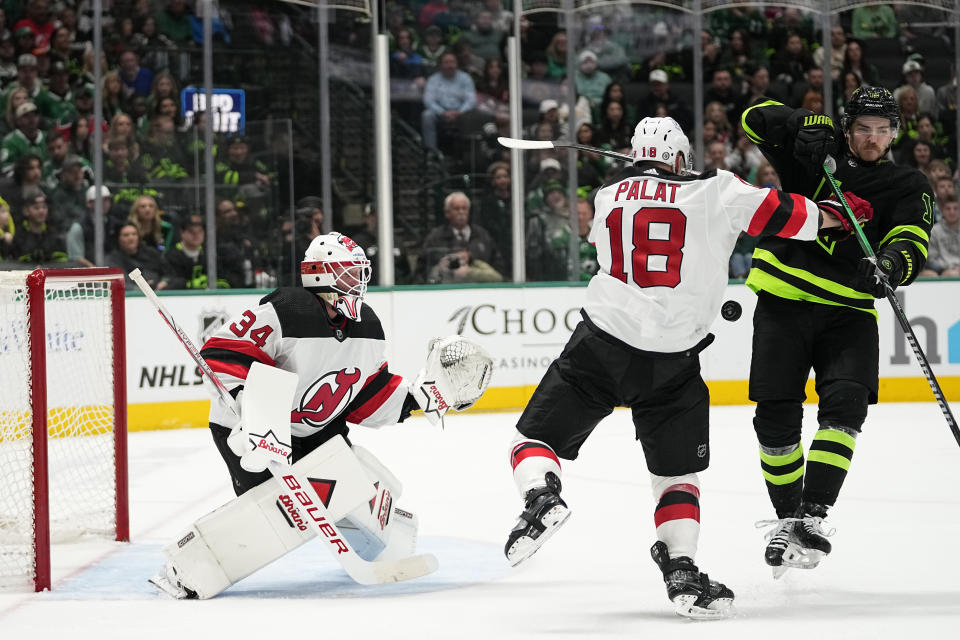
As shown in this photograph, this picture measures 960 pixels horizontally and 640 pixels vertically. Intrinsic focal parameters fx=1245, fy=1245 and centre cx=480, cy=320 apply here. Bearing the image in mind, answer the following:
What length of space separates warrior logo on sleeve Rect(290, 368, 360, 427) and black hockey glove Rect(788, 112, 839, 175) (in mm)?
1250

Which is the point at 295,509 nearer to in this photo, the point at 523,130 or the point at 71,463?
the point at 71,463

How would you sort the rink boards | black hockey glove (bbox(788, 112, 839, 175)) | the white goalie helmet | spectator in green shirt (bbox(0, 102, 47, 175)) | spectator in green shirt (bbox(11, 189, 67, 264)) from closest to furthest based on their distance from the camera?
1. the white goalie helmet
2. black hockey glove (bbox(788, 112, 839, 175))
3. spectator in green shirt (bbox(11, 189, 67, 264))
4. spectator in green shirt (bbox(0, 102, 47, 175))
5. the rink boards

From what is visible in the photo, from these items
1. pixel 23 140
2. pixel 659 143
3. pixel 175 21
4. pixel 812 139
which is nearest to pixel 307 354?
pixel 659 143

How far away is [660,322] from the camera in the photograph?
2750 mm

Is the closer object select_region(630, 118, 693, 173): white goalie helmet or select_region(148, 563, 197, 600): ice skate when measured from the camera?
select_region(630, 118, 693, 173): white goalie helmet

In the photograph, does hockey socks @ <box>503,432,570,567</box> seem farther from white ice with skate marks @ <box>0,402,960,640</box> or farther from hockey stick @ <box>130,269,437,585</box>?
hockey stick @ <box>130,269,437,585</box>

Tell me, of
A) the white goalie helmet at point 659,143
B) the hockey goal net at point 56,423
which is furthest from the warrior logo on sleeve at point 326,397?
the white goalie helmet at point 659,143

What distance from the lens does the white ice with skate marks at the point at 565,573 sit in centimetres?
267

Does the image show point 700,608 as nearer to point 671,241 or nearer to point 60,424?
point 671,241

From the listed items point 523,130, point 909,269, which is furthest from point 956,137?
point 909,269

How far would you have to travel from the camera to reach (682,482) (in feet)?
9.16

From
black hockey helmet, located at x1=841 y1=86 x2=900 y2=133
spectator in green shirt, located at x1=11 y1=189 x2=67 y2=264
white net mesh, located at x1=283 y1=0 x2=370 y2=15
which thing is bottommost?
spectator in green shirt, located at x1=11 y1=189 x2=67 y2=264

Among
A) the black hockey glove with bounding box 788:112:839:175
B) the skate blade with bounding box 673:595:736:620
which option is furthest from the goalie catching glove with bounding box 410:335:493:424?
the black hockey glove with bounding box 788:112:839:175

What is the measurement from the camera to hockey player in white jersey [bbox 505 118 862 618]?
2740 mm
